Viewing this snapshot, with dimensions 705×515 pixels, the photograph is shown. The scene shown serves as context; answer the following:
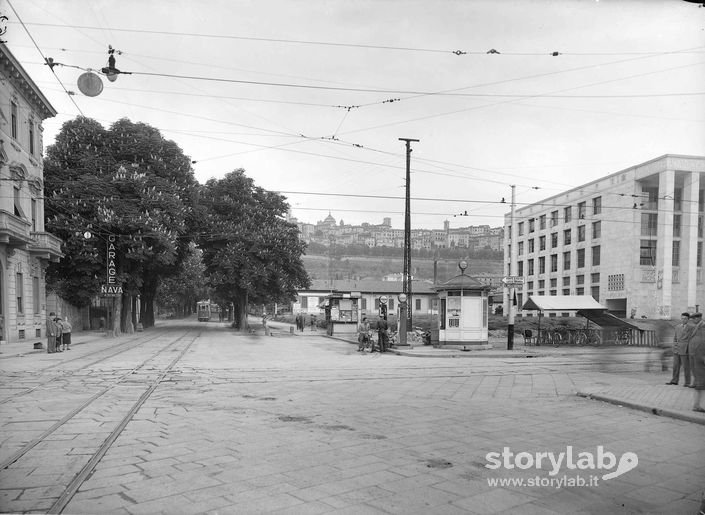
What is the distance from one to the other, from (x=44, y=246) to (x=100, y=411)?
1019 inches

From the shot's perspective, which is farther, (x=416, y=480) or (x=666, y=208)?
(x=666, y=208)

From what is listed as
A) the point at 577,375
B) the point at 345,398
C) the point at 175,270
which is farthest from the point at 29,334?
the point at 577,375

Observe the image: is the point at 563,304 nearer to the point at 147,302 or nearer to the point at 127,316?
the point at 127,316

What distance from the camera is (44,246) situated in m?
30.5

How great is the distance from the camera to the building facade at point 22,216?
2683 cm

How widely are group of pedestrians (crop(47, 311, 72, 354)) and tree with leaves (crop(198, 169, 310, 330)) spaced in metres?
18.7

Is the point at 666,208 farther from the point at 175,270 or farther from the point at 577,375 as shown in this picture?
the point at 175,270

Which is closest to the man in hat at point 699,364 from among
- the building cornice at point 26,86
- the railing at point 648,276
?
the building cornice at point 26,86

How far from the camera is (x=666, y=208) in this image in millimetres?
48625

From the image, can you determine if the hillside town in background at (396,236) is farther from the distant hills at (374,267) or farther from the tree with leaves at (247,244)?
the tree with leaves at (247,244)

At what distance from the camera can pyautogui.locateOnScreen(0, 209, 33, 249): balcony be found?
1014 inches

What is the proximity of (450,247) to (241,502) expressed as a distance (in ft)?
390

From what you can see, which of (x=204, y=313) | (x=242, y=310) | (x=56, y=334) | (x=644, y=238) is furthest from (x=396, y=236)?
(x=56, y=334)

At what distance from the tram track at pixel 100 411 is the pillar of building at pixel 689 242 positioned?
48964 millimetres
